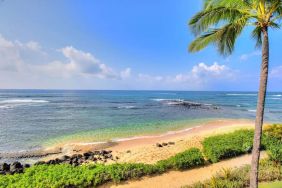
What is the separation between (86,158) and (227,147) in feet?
31.4

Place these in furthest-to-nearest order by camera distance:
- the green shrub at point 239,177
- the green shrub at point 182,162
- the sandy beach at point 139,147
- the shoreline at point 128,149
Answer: the shoreline at point 128,149, the sandy beach at point 139,147, the green shrub at point 182,162, the green shrub at point 239,177

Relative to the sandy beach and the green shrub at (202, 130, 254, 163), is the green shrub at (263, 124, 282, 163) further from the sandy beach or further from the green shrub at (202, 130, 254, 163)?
the sandy beach

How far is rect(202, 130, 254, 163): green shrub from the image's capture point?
13.6m

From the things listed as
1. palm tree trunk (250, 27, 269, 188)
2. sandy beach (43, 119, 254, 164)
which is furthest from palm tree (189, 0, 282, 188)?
sandy beach (43, 119, 254, 164)

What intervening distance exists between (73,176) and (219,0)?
29.2ft

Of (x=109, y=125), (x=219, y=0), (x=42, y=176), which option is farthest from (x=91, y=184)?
(x=109, y=125)

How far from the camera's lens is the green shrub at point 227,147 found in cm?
1364

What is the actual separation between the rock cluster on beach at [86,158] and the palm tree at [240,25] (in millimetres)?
11220

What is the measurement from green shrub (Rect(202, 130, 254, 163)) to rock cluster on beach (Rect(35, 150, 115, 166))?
7.00 metres

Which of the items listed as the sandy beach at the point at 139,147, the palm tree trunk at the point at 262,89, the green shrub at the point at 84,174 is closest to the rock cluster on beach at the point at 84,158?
the sandy beach at the point at 139,147

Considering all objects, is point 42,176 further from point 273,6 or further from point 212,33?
point 273,6

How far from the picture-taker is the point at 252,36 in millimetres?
10414

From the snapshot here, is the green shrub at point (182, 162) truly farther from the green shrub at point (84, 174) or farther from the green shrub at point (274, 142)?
the green shrub at point (274, 142)

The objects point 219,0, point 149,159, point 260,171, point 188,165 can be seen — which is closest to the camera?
point 219,0
